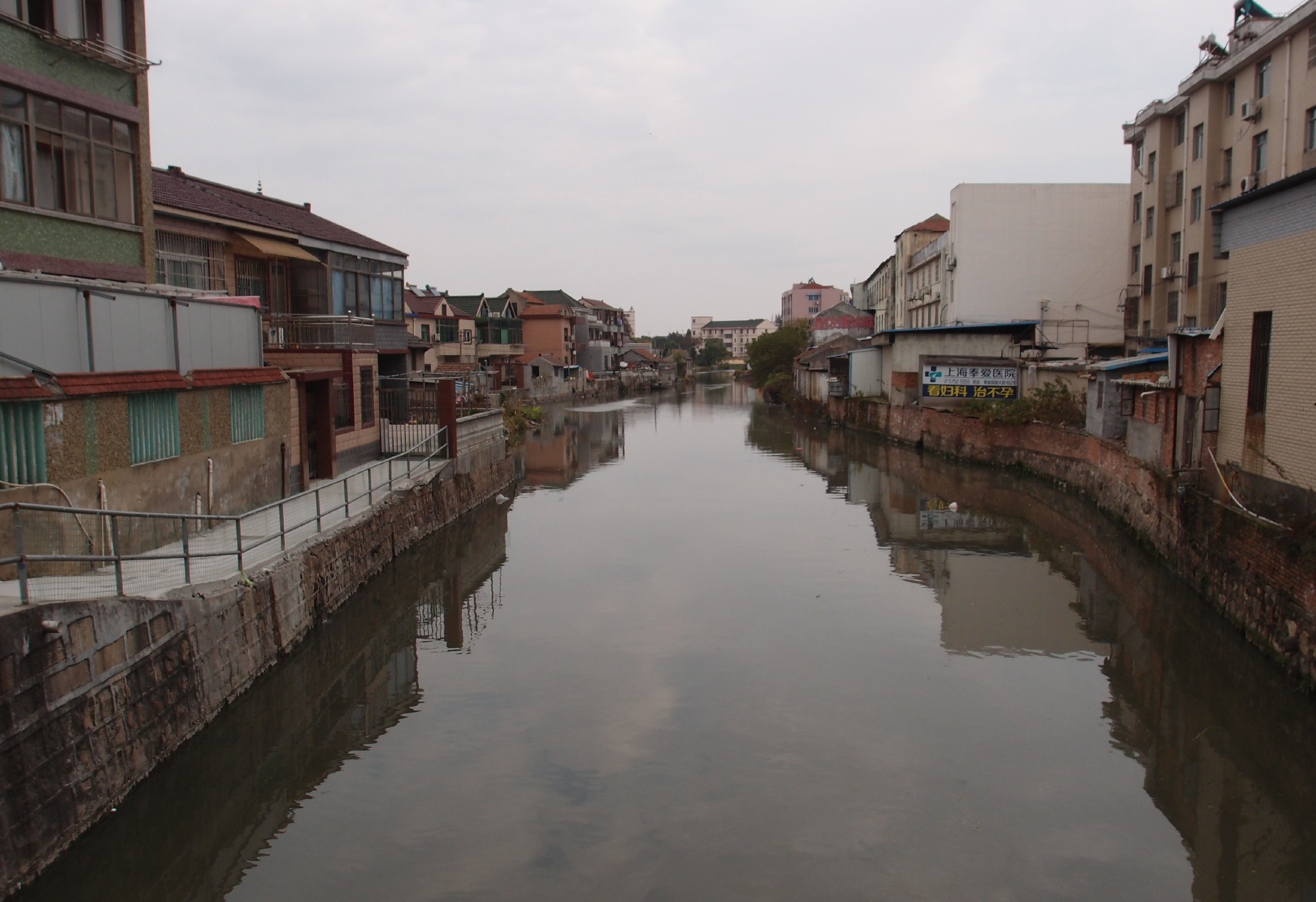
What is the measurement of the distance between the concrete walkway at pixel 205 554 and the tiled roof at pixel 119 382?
4.57 ft

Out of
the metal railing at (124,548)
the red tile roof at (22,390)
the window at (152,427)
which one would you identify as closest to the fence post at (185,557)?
the metal railing at (124,548)

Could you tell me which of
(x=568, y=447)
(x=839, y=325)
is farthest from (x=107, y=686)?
(x=839, y=325)

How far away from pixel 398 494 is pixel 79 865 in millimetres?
10568

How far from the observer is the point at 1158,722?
10555 mm

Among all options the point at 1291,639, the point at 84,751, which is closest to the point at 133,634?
the point at 84,751

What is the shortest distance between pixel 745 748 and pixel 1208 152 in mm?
25057

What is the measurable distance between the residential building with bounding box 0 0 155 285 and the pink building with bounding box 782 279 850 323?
11370cm

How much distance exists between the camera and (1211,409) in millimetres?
14438

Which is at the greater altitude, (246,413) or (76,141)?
(76,141)

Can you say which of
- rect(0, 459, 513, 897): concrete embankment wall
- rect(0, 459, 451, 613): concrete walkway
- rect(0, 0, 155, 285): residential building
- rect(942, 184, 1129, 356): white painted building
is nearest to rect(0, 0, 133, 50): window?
rect(0, 0, 155, 285): residential building

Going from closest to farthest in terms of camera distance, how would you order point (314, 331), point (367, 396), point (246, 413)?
point (246, 413) < point (314, 331) < point (367, 396)

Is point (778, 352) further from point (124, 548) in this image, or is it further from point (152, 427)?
point (124, 548)

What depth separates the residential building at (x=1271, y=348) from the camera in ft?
37.9

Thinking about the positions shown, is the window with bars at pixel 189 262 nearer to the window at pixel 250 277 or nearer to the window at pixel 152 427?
the window at pixel 250 277
